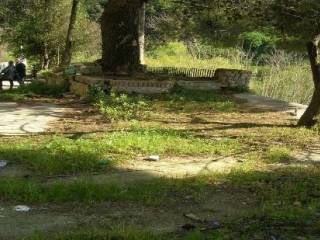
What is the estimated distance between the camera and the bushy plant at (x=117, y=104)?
38.2 feet

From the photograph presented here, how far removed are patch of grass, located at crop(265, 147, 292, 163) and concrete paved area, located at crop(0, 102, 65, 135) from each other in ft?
12.3

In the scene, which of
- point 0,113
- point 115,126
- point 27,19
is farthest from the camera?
point 27,19

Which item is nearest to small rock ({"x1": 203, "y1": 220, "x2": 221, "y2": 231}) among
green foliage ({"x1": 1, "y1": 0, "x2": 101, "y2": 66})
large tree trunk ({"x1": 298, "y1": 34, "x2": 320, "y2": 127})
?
large tree trunk ({"x1": 298, "y1": 34, "x2": 320, "y2": 127})

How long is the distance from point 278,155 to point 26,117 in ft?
17.3

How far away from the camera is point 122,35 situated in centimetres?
1633

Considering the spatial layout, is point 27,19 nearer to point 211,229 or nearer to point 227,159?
point 227,159

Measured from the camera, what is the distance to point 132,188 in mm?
6754

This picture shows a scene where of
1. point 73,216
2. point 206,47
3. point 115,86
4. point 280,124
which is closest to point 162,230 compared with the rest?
point 73,216

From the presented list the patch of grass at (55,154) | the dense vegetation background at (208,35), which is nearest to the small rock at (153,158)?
the patch of grass at (55,154)

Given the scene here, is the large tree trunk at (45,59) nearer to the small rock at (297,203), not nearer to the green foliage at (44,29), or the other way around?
the green foliage at (44,29)

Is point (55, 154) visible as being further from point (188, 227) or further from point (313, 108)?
point (313, 108)

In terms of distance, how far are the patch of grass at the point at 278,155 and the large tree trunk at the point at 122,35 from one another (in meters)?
8.04

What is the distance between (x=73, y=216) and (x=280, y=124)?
6.40m

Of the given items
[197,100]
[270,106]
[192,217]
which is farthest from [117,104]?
[192,217]
